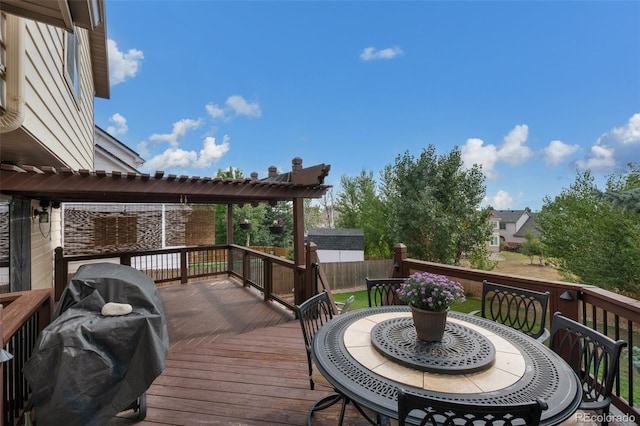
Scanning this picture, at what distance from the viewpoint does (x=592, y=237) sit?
1170cm

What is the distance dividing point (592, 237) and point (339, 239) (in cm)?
1197

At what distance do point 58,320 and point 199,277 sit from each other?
19.7 ft

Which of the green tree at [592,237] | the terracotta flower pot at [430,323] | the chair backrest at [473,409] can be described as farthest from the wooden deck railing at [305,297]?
the green tree at [592,237]

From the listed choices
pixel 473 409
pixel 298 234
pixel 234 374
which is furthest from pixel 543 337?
pixel 298 234

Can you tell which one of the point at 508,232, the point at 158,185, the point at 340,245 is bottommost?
the point at 508,232

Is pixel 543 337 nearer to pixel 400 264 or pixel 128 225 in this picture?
pixel 400 264

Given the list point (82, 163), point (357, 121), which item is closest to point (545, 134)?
point (357, 121)

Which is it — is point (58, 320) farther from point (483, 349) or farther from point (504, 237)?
point (504, 237)

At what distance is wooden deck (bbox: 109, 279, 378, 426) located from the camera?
242 cm

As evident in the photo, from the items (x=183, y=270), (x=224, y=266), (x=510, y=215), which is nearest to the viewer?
(x=183, y=270)

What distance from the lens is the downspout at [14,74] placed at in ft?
7.02

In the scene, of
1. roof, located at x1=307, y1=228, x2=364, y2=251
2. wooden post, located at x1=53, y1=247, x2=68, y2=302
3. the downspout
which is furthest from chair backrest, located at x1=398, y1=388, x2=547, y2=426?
roof, located at x1=307, y1=228, x2=364, y2=251

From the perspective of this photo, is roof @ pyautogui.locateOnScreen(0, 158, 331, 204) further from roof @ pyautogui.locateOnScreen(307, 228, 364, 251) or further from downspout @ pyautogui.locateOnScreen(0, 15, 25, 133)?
roof @ pyautogui.locateOnScreen(307, 228, 364, 251)

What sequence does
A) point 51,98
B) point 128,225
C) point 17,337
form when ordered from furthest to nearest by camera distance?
point 128,225, point 51,98, point 17,337
